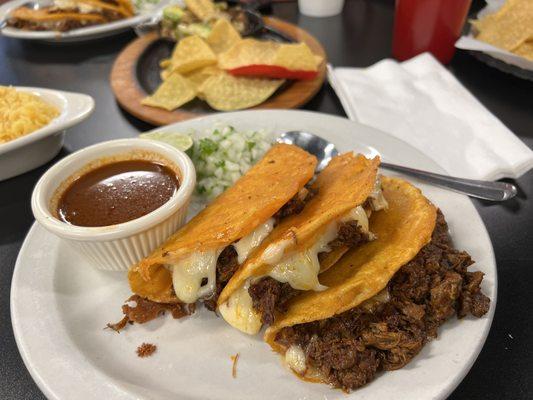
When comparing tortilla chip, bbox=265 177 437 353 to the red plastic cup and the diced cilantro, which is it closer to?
the diced cilantro

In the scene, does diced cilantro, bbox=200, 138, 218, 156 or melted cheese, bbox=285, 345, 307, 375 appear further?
diced cilantro, bbox=200, 138, 218, 156

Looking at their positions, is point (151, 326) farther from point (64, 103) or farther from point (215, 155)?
point (64, 103)

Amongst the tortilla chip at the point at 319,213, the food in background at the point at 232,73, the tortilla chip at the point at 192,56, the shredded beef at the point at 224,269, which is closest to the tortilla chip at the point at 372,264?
the tortilla chip at the point at 319,213

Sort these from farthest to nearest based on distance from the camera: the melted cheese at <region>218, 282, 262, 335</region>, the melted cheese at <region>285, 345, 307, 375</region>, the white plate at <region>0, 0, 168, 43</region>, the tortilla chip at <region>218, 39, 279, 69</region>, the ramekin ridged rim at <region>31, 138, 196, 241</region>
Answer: the white plate at <region>0, 0, 168, 43</region> → the tortilla chip at <region>218, 39, 279, 69</region> → the ramekin ridged rim at <region>31, 138, 196, 241</region> → the melted cheese at <region>218, 282, 262, 335</region> → the melted cheese at <region>285, 345, 307, 375</region>

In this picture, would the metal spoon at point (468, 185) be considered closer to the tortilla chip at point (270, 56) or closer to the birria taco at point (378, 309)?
the birria taco at point (378, 309)

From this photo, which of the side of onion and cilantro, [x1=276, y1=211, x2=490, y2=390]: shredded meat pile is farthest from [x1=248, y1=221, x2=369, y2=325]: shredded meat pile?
the side of onion and cilantro

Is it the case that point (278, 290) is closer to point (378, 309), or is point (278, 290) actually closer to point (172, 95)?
point (378, 309)

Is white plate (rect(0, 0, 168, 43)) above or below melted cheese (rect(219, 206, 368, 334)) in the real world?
below
